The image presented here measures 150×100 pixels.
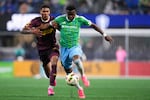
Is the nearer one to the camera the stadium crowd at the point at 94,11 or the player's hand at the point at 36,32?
the player's hand at the point at 36,32

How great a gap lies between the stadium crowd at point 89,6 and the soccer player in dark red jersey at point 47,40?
18.3 m

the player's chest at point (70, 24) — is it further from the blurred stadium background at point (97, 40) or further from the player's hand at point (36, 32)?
the blurred stadium background at point (97, 40)

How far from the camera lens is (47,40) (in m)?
15.2

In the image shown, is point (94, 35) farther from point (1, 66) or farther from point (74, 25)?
point (74, 25)

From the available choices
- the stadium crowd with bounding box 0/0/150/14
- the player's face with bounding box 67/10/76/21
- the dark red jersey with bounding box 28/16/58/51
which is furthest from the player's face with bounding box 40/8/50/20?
the stadium crowd with bounding box 0/0/150/14

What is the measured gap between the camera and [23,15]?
A: 33.8 metres

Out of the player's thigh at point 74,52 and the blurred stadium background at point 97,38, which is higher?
the player's thigh at point 74,52

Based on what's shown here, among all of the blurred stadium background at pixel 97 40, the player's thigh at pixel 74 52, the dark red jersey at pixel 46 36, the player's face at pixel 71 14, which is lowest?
the blurred stadium background at pixel 97 40

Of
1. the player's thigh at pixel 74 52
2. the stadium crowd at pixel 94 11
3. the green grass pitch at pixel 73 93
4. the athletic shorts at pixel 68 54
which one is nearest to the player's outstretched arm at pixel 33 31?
the athletic shorts at pixel 68 54

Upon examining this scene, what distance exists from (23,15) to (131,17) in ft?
21.7

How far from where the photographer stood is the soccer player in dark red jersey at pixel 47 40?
47.3 feet

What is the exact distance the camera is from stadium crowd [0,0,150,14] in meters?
33.7

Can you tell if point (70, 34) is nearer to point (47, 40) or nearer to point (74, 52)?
point (74, 52)

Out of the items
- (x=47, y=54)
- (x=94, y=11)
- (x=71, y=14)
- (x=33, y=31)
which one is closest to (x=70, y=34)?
(x=71, y=14)
